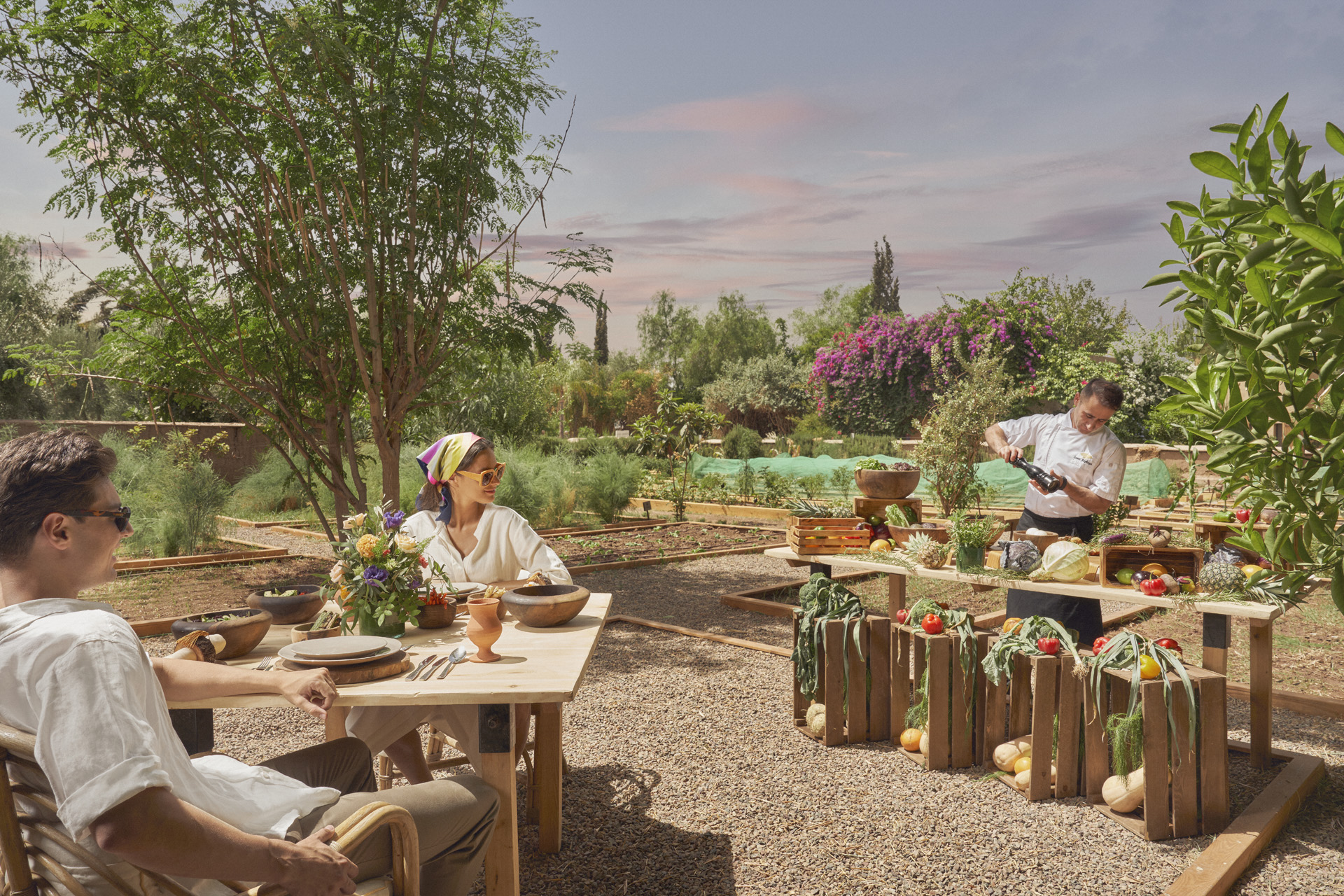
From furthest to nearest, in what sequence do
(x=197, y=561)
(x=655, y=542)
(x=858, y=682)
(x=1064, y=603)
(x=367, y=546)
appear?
(x=655, y=542)
(x=197, y=561)
(x=1064, y=603)
(x=858, y=682)
(x=367, y=546)

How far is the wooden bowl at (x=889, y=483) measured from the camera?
516 cm

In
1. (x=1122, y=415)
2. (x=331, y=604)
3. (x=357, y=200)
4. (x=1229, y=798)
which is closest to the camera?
(x=331, y=604)

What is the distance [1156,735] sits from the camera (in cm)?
309

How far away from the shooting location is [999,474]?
468 inches

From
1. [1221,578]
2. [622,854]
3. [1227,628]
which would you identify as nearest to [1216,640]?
[1227,628]

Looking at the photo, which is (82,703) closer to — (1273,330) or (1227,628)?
(1273,330)

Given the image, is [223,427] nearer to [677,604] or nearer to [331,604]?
[677,604]

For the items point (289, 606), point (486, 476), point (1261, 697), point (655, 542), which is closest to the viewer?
point (289, 606)

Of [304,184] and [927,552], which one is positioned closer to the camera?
[927,552]

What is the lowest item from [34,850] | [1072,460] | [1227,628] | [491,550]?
[1227,628]

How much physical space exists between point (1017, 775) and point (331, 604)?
281 centimetres

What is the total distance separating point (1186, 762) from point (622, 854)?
6.78 feet

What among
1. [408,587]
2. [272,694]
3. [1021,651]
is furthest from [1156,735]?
[272,694]

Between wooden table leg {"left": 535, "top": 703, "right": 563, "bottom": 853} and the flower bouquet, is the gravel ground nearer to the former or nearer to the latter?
wooden table leg {"left": 535, "top": 703, "right": 563, "bottom": 853}
